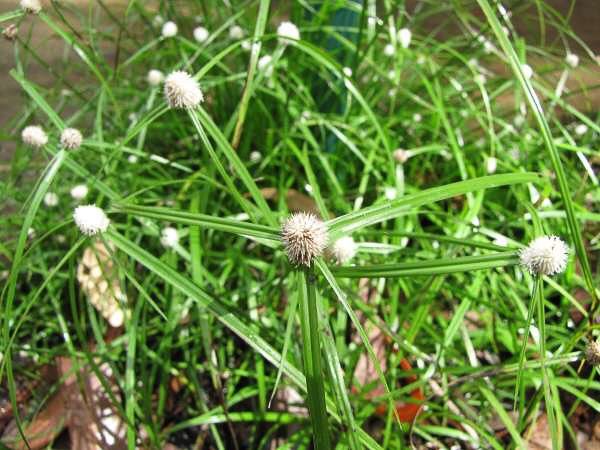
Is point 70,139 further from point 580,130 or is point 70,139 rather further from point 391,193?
point 580,130

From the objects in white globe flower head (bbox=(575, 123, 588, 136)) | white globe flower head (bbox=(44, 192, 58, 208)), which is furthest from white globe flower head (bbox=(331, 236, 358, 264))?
white globe flower head (bbox=(575, 123, 588, 136))

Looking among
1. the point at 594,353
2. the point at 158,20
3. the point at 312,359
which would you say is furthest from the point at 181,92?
the point at 158,20

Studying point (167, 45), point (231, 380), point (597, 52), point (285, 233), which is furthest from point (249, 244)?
point (597, 52)

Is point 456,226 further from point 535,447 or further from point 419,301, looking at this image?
point 535,447

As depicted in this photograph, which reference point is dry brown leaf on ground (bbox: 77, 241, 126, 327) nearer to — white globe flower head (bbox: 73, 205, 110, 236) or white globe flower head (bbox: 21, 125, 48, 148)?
white globe flower head (bbox: 21, 125, 48, 148)

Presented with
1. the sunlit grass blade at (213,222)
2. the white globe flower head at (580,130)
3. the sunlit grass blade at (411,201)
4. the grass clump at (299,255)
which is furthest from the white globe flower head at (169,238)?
the white globe flower head at (580,130)

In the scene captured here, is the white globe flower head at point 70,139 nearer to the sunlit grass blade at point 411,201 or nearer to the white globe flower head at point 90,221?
the white globe flower head at point 90,221

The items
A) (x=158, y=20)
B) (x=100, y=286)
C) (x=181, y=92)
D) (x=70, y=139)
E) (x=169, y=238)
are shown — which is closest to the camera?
(x=181, y=92)
